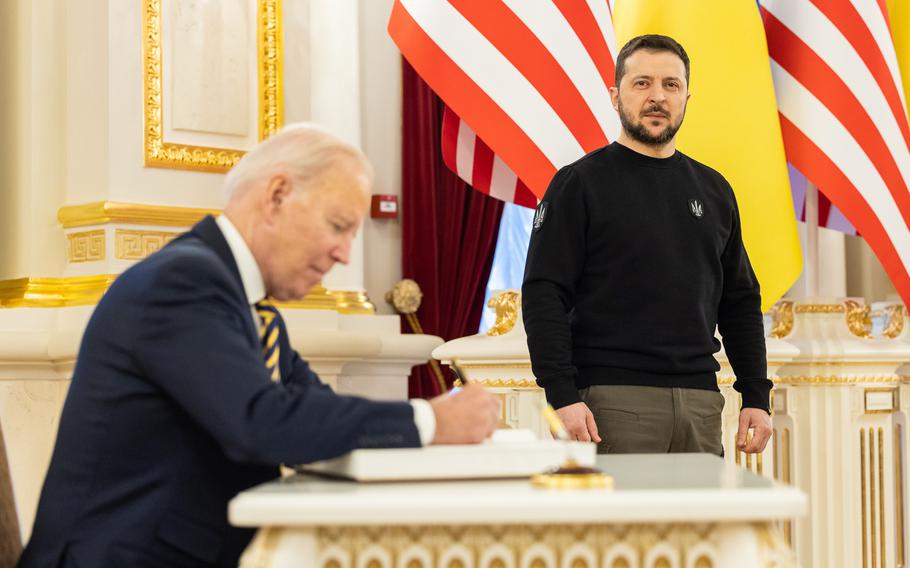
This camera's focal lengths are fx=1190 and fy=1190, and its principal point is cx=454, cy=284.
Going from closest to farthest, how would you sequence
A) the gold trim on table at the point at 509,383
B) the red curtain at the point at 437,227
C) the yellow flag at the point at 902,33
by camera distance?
the gold trim on table at the point at 509,383, the yellow flag at the point at 902,33, the red curtain at the point at 437,227

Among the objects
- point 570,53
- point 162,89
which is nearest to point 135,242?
point 162,89

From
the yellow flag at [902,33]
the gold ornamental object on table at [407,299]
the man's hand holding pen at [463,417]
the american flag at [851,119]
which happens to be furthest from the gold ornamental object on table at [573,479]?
the gold ornamental object on table at [407,299]

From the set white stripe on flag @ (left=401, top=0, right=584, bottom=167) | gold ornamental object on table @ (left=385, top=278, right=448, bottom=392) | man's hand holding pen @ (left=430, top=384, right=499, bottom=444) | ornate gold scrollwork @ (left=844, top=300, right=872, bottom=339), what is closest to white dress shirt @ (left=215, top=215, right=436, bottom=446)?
man's hand holding pen @ (left=430, top=384, right=499, bottom=444)

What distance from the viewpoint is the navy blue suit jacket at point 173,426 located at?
134cm

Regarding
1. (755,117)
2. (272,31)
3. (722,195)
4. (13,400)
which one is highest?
(272,31)

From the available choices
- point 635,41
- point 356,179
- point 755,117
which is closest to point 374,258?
point 755,117

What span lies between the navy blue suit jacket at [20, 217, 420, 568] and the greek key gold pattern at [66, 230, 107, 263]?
2.61 metres

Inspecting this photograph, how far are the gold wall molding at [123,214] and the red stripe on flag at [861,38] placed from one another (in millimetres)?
2221

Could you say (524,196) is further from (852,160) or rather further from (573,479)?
(573,479)

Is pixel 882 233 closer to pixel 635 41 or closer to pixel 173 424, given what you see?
pixel 635 41

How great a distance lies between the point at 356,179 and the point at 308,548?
1.64 feet

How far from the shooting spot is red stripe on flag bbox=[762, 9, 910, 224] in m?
3.79

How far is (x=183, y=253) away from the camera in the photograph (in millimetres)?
1441

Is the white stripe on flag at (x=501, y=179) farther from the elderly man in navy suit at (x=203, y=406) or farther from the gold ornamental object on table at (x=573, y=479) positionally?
the gold ornamental object on table at (x=573, y=479)
